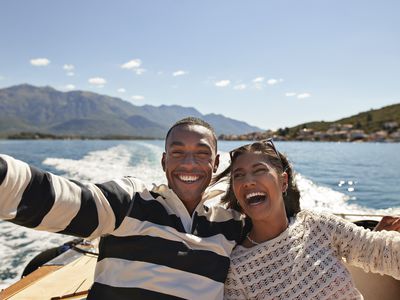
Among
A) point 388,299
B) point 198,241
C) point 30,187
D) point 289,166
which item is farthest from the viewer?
point 388,299

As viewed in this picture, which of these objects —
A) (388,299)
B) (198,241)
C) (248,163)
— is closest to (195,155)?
(248,163)

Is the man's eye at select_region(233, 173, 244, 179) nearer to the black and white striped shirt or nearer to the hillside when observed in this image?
the black and white striped shirt

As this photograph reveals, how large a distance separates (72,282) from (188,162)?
2095 millimetres

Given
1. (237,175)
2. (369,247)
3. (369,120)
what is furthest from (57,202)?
(369,120)

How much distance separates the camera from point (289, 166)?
246 centimetres

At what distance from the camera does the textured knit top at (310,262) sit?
2006 millimetres

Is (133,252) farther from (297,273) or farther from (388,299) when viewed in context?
(388,299)

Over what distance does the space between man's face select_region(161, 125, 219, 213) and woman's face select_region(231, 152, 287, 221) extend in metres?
0.19

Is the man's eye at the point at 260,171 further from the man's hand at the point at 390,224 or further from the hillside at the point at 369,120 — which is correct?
the hillside at the point at 369,120

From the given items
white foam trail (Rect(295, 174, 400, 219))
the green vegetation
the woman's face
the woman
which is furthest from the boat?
the green vegetation

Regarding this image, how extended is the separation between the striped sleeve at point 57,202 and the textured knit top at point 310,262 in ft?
2.47

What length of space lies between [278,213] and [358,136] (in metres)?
99.0

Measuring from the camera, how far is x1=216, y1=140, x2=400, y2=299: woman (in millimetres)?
2020

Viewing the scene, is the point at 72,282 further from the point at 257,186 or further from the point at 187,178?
the point at 257,186
